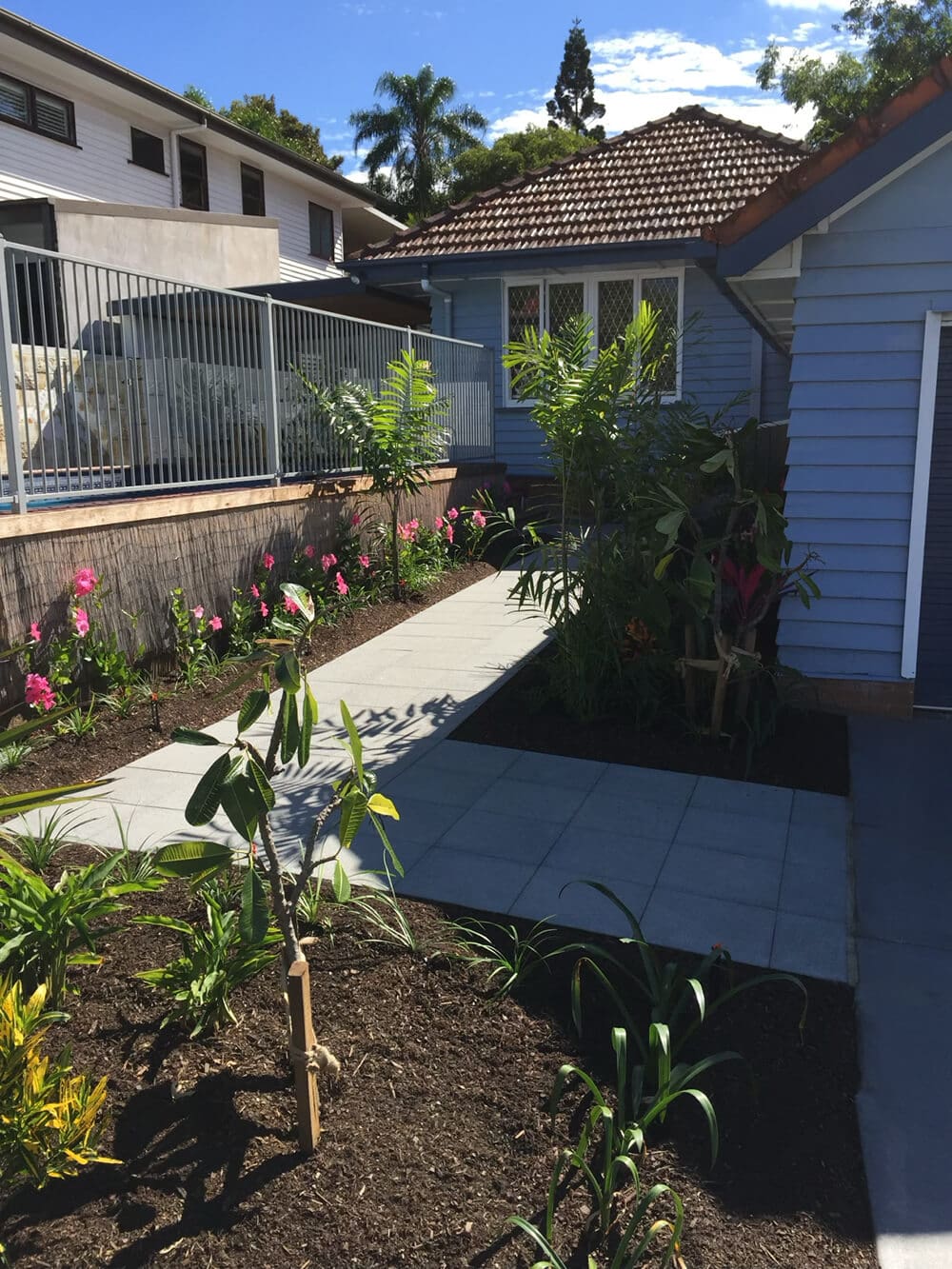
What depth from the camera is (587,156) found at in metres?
15.2

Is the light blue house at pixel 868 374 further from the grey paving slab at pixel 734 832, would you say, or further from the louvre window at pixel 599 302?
the louvre window at pixel 599 302

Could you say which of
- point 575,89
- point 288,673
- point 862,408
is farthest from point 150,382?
point 575,89

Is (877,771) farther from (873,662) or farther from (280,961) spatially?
(280,961)

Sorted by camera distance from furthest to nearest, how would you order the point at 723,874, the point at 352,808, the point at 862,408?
1. the point at 862,408
2. the point at 723,874
3. the point at 352,808

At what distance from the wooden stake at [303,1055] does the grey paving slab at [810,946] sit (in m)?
1.67

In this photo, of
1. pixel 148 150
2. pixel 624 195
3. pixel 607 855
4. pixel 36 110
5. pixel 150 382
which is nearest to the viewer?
pixel 607 855

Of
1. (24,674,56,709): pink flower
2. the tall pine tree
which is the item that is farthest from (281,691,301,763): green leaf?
the tall pine tree

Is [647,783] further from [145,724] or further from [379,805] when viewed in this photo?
[145,724]

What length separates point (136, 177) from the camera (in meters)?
18.4

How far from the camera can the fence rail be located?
5695mm

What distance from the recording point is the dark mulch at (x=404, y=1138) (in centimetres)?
223

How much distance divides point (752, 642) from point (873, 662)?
988 millimetres

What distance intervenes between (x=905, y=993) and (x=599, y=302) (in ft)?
37.9

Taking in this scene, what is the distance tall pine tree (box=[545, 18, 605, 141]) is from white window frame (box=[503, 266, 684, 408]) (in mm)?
43139
